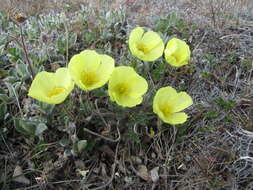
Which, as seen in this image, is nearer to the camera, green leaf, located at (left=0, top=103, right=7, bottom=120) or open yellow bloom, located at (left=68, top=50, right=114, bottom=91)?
open yellow bloom, located at (left=68, top=50, right=114, bottom=91)

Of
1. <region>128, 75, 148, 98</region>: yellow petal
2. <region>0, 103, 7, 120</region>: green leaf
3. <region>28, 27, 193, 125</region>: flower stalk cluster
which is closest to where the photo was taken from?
<region>28, 27, 193, 125</region>: flower stalk cluster

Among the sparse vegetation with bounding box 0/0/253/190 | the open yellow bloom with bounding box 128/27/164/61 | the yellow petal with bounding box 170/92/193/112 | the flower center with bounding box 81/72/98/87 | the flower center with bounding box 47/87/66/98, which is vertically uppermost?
the open yellow bloom with bounding box 128/27/164/61

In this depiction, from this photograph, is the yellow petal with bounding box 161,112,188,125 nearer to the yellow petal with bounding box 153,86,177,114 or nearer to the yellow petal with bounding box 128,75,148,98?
the yellow petal with bounding box 153,86,177,114

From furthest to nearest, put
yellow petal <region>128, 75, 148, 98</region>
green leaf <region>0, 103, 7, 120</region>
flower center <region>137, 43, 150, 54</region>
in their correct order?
flower center <region>137, 43, 150, 54</region> → green leaf <region>0, 103, 7, 120</region> → yellow petal <region>128, 75, 148, 98</region>

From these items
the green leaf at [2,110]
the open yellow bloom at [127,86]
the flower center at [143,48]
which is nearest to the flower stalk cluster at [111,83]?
the open yellow bloom at [127,86]

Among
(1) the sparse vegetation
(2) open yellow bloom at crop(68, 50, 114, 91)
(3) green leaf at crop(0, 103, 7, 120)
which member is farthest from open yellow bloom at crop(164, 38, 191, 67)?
(3) green leaf at crop(0, 103, 7, 120)

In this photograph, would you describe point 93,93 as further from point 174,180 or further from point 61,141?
point 174,180

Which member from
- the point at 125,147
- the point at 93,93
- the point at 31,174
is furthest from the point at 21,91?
the point at 125,147
